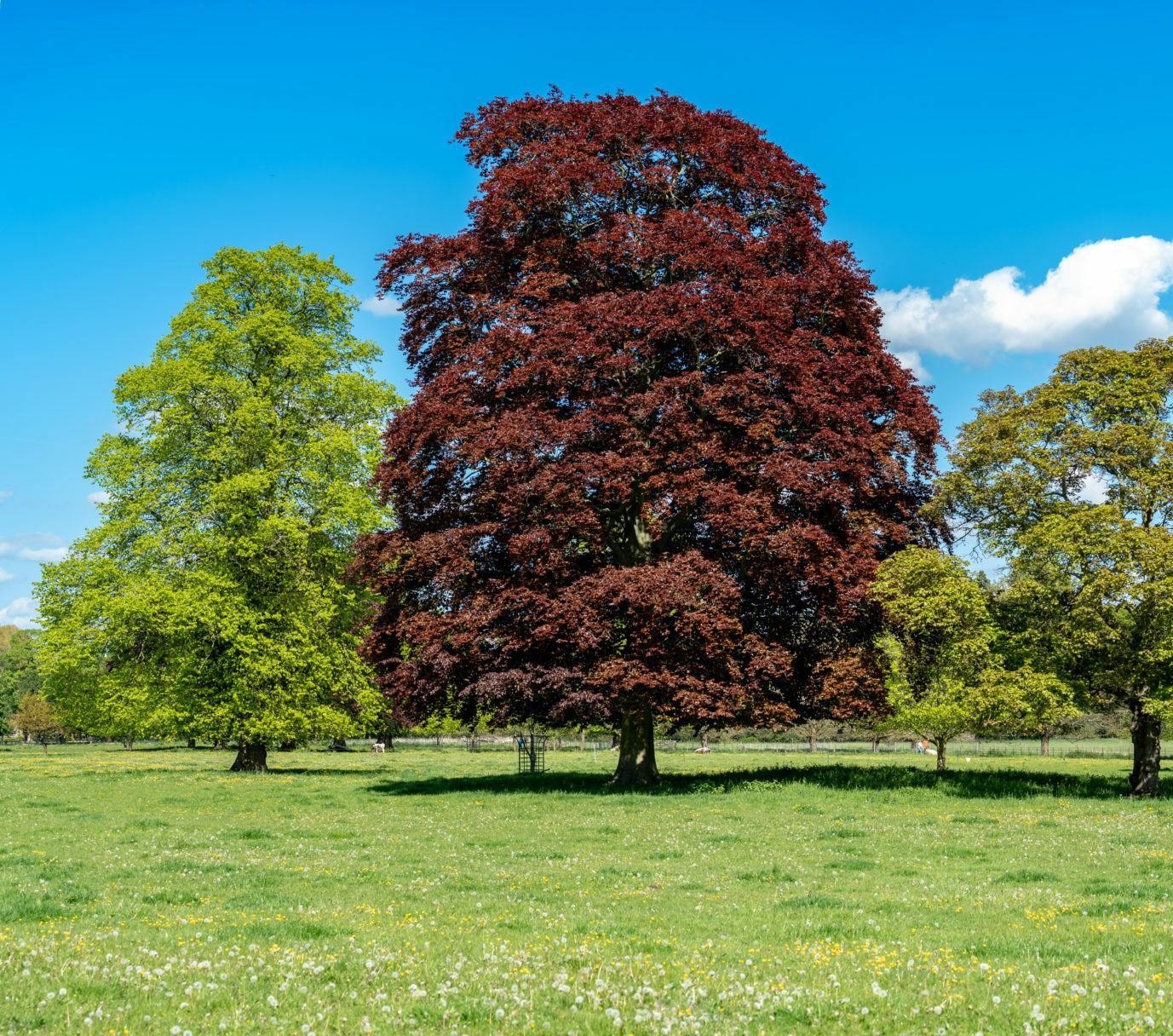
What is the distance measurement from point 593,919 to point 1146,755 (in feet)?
81.4

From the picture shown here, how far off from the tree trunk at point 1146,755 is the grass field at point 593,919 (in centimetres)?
392

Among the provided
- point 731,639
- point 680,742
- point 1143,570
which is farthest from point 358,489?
point 680,742

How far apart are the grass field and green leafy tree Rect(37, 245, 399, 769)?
12.7 m

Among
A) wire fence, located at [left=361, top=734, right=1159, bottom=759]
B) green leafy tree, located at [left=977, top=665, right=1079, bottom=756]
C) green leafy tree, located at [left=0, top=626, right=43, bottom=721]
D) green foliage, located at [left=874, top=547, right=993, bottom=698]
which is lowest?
wire fence, located at [left=361, top=734, right=1159, bottom=759]

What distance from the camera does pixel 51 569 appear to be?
39000 mm

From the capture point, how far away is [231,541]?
127ft

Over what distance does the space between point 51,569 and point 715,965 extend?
38.2m

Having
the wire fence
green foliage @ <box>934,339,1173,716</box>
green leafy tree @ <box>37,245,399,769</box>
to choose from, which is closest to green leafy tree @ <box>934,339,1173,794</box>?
green foliage @ <box>934,339,1173,716</box>

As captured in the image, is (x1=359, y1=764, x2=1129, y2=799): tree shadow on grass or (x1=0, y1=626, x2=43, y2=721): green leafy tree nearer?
(x1=359, y1=764, x2=1129, y2=799): tree shadow on grass

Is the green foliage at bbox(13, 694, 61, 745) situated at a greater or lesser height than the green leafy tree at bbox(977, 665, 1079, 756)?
lesser

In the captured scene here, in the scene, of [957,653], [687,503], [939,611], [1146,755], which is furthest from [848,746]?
[687,503]

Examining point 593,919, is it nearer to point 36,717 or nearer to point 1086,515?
point 1086,515

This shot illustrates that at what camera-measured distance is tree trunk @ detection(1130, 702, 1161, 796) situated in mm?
28578

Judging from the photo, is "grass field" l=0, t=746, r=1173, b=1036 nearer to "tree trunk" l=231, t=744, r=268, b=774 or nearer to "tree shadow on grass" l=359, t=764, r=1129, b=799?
"tree shadow on grass" l=359, t=764, r=1129, b=799
